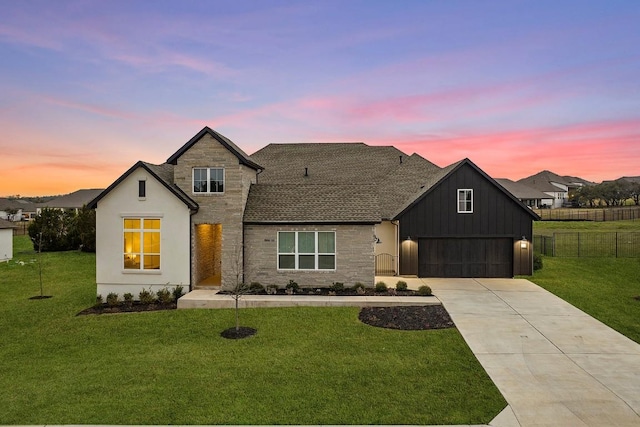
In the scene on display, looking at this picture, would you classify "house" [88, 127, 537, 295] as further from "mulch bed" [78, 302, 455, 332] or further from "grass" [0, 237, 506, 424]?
"grass" [0, 237, 506, 424]

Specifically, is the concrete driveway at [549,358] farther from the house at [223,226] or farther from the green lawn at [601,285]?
the house at [223,226]

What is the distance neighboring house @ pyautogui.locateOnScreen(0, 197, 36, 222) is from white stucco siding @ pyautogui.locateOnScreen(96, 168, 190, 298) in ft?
307

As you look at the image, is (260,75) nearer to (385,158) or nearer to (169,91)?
(169,91)

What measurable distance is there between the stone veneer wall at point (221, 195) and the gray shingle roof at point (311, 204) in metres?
0.78

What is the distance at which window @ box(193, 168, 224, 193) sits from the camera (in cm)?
1647

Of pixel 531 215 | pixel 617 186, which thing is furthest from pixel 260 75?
pixel 617 186

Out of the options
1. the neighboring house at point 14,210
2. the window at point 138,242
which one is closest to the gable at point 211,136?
the window at point 138,242

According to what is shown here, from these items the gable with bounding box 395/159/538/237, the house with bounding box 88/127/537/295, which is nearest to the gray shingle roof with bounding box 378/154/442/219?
the gable with bounding box 395/159/538/237

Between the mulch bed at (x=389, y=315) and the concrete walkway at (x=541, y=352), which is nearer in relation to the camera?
the concrete walkway at (x=541, y=352)

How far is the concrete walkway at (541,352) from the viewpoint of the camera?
6.64 metres

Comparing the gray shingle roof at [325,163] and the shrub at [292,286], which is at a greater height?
the gray shingle roof at [325,163]

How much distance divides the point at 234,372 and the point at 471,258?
15461 mm

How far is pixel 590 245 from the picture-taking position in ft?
93.4

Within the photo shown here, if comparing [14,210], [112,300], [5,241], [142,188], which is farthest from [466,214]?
[14,210]
